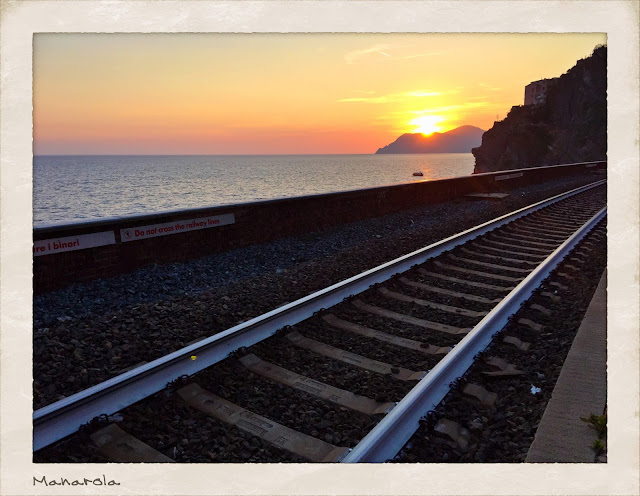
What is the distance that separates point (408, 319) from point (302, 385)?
1.68 m

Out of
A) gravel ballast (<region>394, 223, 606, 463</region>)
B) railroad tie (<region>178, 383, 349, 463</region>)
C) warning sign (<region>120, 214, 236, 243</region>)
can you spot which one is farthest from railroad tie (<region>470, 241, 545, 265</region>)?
railroad tie (<region>178, 383, 349, 463</region>)

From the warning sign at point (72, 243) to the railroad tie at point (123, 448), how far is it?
329 centimetres

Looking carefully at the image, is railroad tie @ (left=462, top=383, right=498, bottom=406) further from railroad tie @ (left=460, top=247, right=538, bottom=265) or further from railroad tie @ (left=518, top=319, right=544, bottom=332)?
railroad tie @ (left=460, top=247, right=538, bottom=265)

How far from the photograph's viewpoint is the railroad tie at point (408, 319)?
4797 mm

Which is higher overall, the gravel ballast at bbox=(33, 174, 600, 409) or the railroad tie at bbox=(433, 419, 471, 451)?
the gravel ballast at bbox=(33, 174, 600, 409)

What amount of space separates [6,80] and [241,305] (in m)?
3.13

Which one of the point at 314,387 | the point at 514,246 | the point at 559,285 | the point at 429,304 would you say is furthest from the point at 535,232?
the point at 314,387

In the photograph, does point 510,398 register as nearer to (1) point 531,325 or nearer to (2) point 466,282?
(1) point 531,325

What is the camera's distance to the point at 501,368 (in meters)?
→ 4.09

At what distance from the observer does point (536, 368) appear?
4.17 meters

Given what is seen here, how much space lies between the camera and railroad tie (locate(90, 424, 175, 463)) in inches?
117

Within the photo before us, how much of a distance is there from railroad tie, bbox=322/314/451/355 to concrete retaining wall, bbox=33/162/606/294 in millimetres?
3138

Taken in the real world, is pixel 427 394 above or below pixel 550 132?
below

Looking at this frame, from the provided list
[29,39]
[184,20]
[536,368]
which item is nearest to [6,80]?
[29,39]
